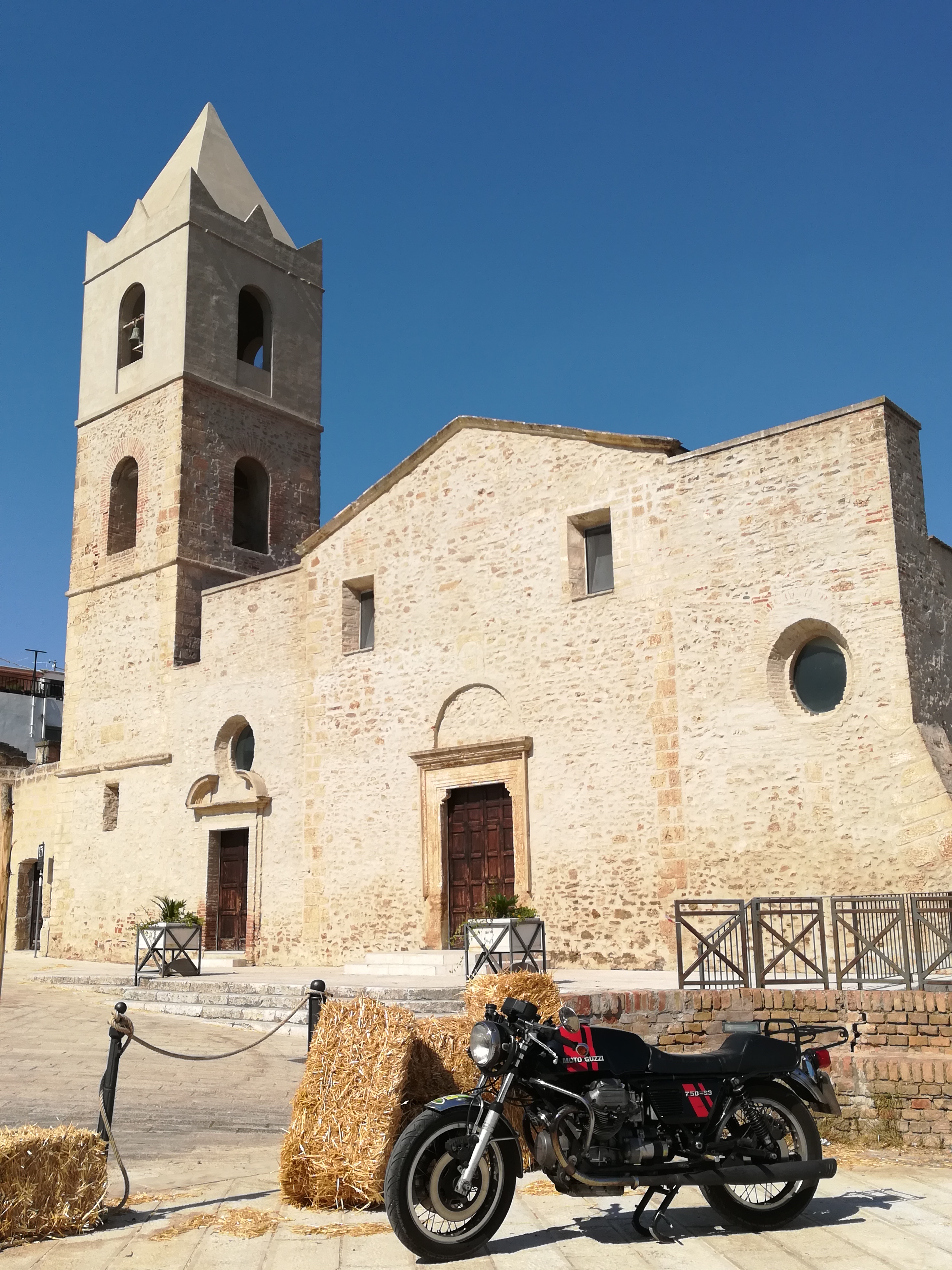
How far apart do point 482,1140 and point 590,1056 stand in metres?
0.62

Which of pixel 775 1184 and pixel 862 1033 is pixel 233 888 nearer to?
pixel 862 1033

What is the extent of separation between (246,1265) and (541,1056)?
1383mm

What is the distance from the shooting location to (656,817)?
1388 centimetres

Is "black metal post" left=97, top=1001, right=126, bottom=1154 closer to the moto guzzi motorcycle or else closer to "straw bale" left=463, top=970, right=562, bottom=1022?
the moto guzzi motorcycle

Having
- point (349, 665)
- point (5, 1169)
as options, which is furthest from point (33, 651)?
point (5, 1169)

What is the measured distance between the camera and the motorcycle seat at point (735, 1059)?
4.98m

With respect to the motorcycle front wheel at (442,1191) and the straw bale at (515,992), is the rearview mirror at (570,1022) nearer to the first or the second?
the motorcycle front wheel at (442,1191)

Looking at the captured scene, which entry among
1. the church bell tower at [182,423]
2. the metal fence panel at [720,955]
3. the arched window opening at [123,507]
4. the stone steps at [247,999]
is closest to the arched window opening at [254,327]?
the church bell tower at [182,423]

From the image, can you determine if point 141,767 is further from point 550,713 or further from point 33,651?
point 33,651

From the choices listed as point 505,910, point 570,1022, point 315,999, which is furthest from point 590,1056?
point 505,910

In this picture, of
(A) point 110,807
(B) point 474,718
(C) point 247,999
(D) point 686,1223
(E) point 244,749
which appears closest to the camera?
(D) point 686,1223

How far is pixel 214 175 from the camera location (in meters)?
23.1

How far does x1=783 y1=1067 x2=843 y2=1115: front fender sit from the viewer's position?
5191mm

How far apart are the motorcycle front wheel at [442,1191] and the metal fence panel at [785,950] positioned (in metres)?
4.25
